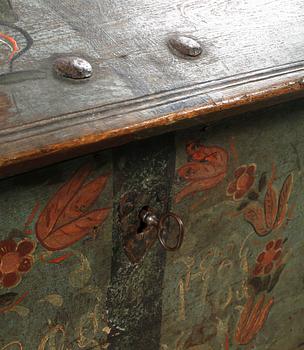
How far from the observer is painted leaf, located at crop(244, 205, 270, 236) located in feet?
4.55

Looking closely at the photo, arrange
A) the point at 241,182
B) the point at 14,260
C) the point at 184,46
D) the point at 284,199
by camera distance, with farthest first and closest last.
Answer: the point at 284,199
the point at 241,182
the point at 184,46
the point at 14,260

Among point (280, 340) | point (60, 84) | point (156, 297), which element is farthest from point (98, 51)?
point (280, 340)

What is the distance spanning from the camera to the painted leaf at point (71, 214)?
107 centimetres

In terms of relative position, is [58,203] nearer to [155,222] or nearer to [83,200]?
[83,200]

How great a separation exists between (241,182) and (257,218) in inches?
4.7

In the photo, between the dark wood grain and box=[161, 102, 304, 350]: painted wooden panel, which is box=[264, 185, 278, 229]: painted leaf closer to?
box=[161, 102, 304, 350]: painted wooden panel

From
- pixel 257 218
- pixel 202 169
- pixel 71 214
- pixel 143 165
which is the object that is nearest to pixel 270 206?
pixel 257 218

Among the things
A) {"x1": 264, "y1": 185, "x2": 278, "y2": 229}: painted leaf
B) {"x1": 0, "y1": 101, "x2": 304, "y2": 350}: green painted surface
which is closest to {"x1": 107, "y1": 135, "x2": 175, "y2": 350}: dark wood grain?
{"x1": 0, "y1": 101, "x2": 304, "y2": 350}: green painted surface

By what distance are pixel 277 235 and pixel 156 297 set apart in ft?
1.06

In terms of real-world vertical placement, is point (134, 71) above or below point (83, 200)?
above

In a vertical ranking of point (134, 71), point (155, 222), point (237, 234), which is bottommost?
point (237, 234)

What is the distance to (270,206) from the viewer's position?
1425 mm

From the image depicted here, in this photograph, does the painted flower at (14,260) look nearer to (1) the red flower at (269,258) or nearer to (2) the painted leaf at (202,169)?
(2) the painted leaf at (202,169)

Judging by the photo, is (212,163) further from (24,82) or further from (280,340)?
→ (280,340)
